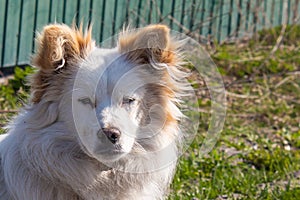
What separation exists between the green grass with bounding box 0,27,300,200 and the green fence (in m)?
0.44

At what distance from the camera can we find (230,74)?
9945mm

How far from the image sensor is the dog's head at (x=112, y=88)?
4.48 meters

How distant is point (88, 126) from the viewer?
176 inches

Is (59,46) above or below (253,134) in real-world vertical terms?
above

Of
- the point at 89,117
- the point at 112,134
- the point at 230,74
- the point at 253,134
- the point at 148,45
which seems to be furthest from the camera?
the point at 230,74

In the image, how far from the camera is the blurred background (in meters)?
6.77

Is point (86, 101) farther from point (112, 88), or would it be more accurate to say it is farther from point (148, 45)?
point (148, 45)

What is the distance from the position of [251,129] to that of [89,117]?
4.29 meters

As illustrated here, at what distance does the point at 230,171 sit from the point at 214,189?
1.78 feet

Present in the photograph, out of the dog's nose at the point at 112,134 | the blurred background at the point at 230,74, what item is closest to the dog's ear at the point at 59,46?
the dog's nose at the point at 112,134

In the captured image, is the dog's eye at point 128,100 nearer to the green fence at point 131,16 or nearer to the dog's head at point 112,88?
the dog's head at point 112,88

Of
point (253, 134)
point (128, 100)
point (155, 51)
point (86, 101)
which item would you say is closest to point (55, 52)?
point (86, 101)

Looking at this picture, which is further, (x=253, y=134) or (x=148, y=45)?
(x=253, y=134)

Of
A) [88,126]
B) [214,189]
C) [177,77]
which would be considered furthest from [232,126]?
[88,126]
